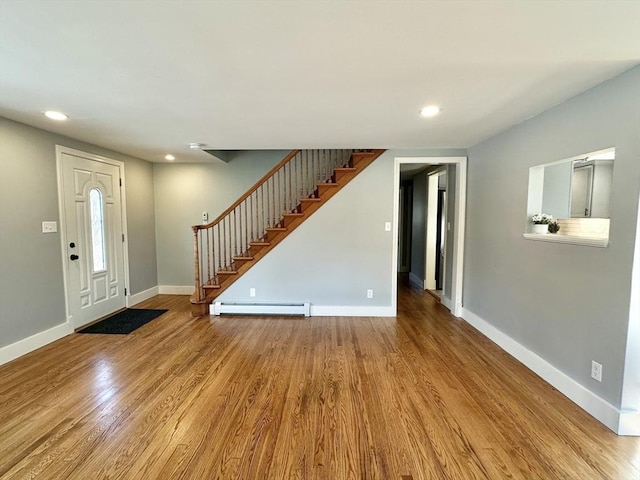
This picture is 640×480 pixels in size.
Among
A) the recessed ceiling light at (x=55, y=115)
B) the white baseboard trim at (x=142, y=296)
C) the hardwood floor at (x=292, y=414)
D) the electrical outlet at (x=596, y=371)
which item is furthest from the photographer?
the white baseboard trim at (x=142, y=296)

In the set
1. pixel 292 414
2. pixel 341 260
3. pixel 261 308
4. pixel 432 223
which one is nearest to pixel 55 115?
pixel 261 308

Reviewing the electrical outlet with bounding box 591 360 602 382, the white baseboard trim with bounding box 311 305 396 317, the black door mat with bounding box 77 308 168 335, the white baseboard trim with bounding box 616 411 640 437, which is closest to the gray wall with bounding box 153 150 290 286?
the black door mat with bounding box 77 308 168 335

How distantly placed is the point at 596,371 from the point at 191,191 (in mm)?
5461

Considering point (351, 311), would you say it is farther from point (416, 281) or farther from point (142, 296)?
point (142, 296)

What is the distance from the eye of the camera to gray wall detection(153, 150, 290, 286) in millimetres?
5023

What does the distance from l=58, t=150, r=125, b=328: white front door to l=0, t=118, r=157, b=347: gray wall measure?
14 centimetres

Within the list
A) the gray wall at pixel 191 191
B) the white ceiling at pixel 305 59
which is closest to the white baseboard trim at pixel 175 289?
the gray wall at pixel 191 191

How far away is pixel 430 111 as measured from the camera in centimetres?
249

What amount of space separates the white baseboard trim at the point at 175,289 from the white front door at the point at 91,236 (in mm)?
855

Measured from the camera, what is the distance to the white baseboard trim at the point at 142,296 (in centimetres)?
452

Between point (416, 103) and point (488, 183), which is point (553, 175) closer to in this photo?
point (488, 183)

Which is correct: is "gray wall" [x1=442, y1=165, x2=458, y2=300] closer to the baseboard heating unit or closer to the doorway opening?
the doorway opening

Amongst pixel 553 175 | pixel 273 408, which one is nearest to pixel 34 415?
pixel 273 408

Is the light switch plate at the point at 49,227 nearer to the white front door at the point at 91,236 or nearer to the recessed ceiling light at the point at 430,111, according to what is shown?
the white front door at the point at 91,236
